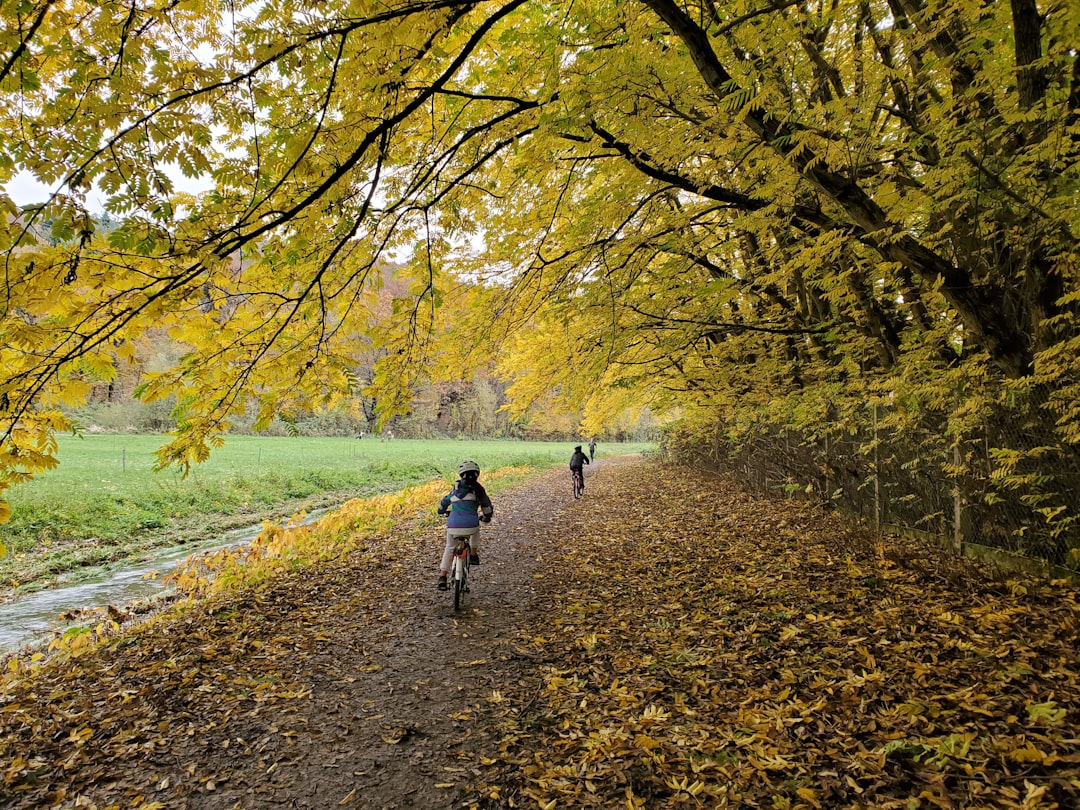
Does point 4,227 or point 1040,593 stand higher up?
point 4,227

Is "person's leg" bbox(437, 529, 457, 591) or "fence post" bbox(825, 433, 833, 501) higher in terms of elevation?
"fence post" bbox(825, 433, 833, 501)

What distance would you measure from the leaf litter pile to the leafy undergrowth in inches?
0.7

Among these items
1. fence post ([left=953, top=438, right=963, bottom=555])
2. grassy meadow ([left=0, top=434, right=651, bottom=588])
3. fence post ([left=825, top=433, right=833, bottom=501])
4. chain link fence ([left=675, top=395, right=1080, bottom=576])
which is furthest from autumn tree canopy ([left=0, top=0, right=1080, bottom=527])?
grassy meadow ([left=0, top=434, right=651, bottom=588])

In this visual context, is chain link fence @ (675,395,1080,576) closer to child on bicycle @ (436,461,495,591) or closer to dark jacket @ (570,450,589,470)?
child on bicycle @ (436,461,495,591)

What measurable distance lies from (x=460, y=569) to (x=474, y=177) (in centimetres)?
445

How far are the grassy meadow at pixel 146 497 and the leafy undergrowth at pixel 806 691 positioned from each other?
6.39 meters

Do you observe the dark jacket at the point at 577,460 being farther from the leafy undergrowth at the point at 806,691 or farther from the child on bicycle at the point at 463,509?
the child on bicycle at the point at 463,509

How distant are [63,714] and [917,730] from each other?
20.3 feet

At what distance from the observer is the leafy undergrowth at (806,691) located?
106 inches

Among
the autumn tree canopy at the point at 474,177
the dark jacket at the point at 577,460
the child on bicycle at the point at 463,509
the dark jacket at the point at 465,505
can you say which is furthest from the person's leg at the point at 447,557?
the dark jacket at the point at 577,460

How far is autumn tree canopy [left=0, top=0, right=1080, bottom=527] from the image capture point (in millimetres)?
2480

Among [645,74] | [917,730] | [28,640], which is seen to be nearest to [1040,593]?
[917,730]

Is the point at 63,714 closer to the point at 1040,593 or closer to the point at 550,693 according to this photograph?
the point at 550,693

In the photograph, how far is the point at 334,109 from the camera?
3.19 m
